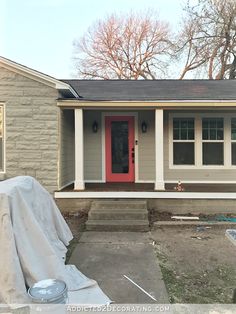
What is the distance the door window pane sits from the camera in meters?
9.88

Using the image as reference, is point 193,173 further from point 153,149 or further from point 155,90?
point 155,90

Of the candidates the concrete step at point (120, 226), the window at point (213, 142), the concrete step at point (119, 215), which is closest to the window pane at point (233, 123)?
the window at point (213, 142)

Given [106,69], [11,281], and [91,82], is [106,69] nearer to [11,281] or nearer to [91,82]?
[91,82]

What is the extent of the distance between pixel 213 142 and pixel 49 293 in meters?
7.90

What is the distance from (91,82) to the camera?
12047 mm

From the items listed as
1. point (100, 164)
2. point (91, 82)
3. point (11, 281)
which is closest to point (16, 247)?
point (11, 281)

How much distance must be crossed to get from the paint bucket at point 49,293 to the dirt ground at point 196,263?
1.48m

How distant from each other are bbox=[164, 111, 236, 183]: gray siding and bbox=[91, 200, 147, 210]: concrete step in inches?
92.6

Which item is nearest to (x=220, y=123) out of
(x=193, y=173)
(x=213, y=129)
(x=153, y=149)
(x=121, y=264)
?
(x=213, y=129)

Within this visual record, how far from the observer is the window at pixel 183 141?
964cm

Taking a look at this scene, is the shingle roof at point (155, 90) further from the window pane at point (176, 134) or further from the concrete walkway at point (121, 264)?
the concrete walkway at point (121, 264)

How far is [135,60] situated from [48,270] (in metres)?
28.5

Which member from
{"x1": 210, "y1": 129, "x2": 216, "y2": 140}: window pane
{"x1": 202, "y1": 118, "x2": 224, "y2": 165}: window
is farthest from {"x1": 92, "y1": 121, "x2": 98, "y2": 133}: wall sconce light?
{"x1": 210, "y1": 129, "x2": 216, "y2": 140}: window pane

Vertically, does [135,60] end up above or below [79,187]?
above
